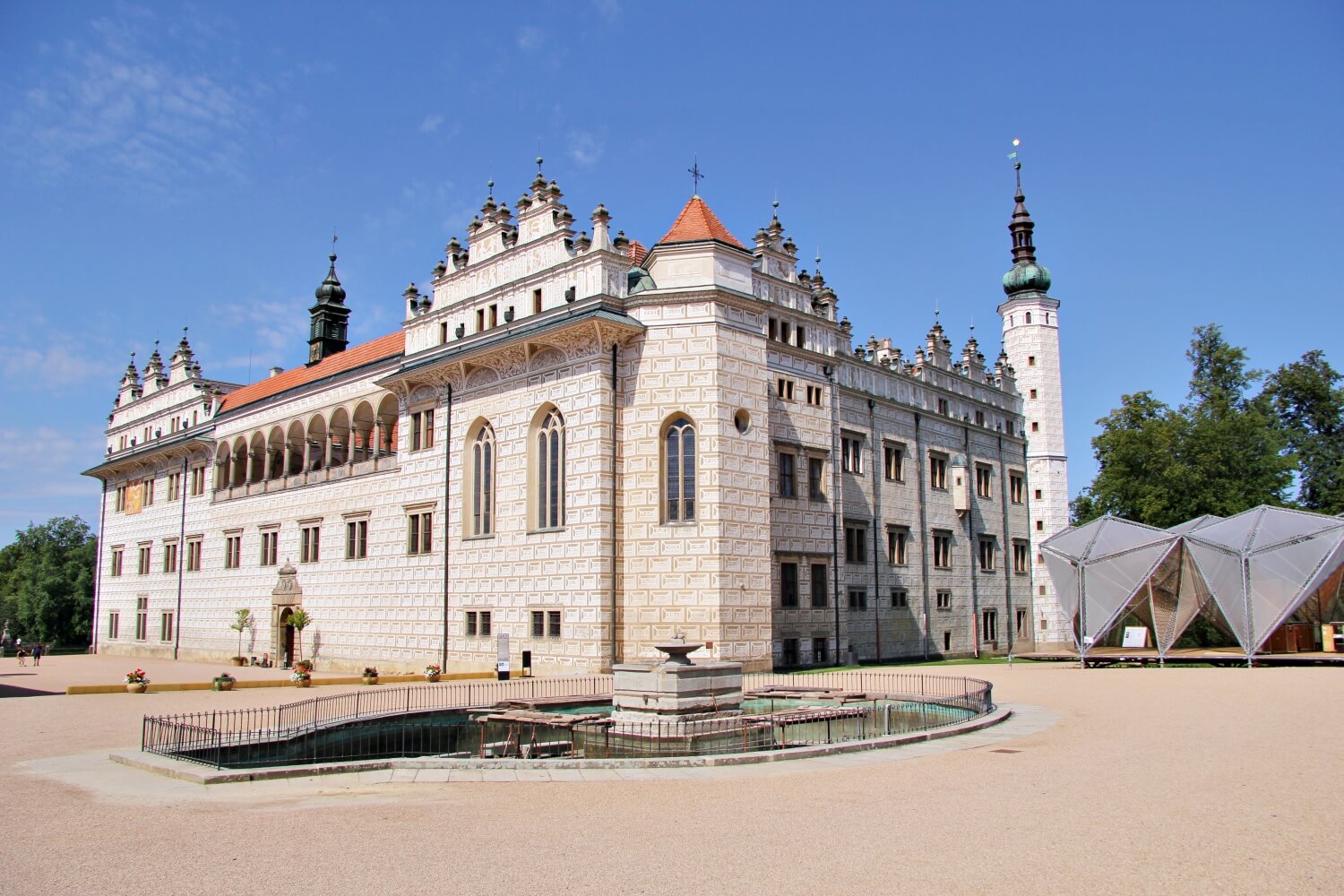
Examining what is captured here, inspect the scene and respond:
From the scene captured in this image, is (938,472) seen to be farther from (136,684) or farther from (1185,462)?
(136,684)

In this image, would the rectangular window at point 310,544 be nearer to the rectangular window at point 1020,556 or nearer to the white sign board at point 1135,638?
the white sign board at point 1135,638

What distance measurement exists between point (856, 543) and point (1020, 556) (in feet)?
53.8

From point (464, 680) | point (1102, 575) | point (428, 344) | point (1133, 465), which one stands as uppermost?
point (428, 344)

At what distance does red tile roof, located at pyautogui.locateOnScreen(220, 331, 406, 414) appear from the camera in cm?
4738

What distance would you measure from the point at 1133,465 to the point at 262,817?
5100 centimetres

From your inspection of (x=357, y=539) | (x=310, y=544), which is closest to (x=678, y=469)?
(x=357, y=539)

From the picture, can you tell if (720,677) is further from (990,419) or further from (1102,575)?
(990,419)

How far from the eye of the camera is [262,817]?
11.6 metres

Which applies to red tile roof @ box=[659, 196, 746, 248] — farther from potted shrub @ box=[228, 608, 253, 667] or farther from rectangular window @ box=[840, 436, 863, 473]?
potted shrub @ box=[228, 608, 253, 667]

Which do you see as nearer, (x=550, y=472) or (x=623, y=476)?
(x=623, y=476)

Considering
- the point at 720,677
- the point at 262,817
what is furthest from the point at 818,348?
the point at 262,817

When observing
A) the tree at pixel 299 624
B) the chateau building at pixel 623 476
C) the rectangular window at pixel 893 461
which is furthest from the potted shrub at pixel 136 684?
the rectangular window at pixel 893 461

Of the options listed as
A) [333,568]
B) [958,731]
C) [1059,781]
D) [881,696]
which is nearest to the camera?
[1059,781]

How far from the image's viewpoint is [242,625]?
50.5m
